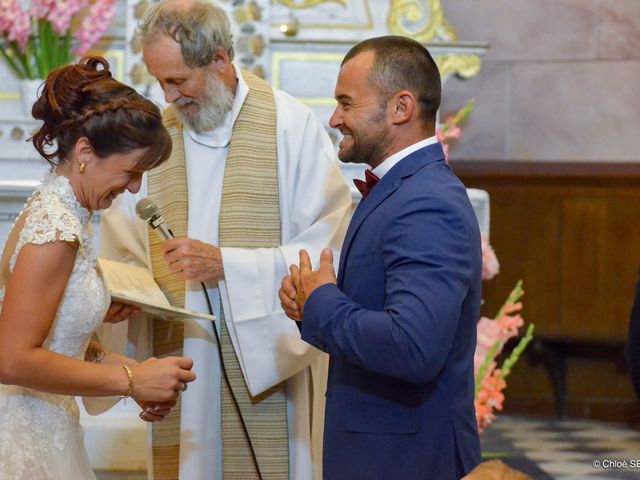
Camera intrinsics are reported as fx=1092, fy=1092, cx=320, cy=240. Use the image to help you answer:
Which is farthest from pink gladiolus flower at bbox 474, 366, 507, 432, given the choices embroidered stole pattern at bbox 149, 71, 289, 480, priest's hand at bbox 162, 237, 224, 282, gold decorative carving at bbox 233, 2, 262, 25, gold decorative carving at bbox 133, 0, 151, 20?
gold decorative carving at bbox 133, 0, 151, 20

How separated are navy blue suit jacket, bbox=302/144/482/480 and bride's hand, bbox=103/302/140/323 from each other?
2.65ft

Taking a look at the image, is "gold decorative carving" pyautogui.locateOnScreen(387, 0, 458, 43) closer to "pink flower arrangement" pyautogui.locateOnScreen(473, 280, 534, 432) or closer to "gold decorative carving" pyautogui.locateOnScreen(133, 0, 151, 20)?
"gold decorative carving" pyautogui.locateOnScreen(133, 0, 151, 20)

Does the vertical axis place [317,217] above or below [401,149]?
below

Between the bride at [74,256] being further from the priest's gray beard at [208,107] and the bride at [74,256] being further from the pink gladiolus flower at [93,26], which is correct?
the pink gladiolus flower at [93,26]

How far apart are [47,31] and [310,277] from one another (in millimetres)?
3105

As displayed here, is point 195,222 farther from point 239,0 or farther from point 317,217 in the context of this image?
point 239,0

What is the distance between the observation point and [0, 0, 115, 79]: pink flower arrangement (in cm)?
521

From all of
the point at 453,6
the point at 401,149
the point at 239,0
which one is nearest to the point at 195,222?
the point at 401,149

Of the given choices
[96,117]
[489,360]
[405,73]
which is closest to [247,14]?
[489,360]

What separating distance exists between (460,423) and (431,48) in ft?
11.5

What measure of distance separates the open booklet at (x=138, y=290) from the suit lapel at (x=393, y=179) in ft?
2.20

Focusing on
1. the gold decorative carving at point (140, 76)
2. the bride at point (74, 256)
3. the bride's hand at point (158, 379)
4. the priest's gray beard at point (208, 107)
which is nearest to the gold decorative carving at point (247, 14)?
the gold decorative carving at point (140, 76)

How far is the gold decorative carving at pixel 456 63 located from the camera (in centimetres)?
602

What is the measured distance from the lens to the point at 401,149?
2.81 meters
